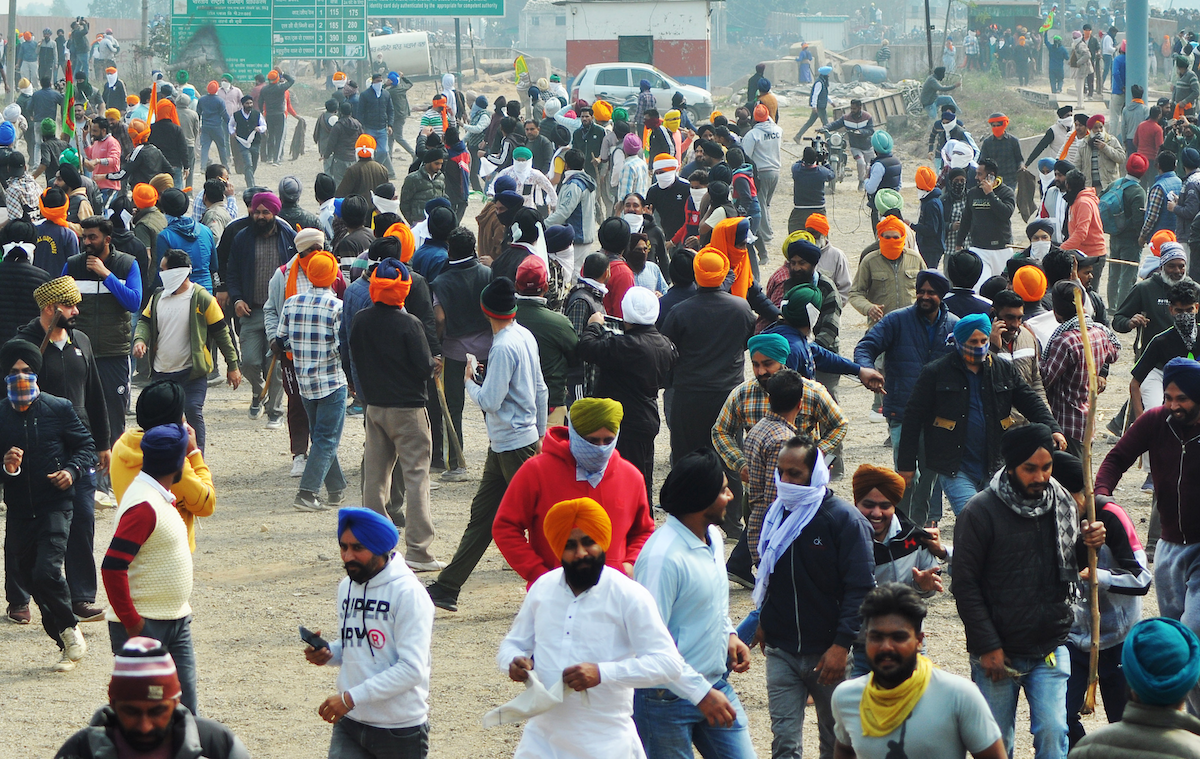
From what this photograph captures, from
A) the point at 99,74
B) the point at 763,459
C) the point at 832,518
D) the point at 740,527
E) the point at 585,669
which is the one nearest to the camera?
the point at 585,669

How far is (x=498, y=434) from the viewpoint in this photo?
765 centimetres

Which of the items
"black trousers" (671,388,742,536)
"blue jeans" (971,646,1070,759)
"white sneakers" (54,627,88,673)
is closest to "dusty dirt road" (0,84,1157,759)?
"white sneakers" (54,627,88,673)

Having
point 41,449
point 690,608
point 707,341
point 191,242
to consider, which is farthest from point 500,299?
point 191,242

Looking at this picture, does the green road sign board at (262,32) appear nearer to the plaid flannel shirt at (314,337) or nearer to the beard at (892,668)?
the plaid flannel shirt at (314,337)

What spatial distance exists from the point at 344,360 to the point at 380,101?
16394 mm

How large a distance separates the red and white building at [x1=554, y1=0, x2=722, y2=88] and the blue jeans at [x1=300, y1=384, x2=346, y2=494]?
116ft

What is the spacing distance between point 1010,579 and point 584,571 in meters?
1.69

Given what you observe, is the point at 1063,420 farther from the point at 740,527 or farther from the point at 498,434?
the point at 498,434

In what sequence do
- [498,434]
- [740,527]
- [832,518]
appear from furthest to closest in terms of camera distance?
1. [740,527]
2. [498,434]
3. [832,518]

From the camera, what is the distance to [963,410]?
24.4 ft

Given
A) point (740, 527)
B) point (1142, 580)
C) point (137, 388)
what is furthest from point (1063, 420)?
point (137, 388)

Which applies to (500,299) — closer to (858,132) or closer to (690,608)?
(690,608)

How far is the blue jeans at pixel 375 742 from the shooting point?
15.3 feet

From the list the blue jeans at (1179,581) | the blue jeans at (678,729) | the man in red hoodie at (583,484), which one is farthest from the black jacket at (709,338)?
the blue jeans at (678,729)
